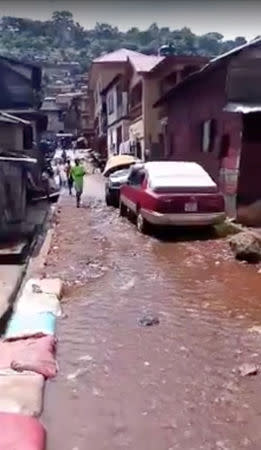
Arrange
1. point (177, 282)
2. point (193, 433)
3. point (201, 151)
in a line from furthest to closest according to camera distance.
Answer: point (201, 151), point (177, 282), point (193, 433)

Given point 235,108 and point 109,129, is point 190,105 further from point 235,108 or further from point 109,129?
point 109,129

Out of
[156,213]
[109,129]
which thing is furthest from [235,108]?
[109,129]

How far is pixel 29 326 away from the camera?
7887 mm

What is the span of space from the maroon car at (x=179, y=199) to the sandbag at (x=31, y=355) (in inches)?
304

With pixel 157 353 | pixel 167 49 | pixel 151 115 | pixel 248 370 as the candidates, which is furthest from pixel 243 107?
pixel 167 49

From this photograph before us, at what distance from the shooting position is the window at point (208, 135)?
2072cm

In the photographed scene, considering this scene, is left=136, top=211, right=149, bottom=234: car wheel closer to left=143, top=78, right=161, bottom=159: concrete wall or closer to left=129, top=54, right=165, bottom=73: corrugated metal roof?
left=143, top=78, right=161, bottom=159: concrete wall

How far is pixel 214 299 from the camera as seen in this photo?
9930mm

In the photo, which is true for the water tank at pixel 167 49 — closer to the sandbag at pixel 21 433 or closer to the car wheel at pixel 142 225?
the car wheel at pixel 142 225

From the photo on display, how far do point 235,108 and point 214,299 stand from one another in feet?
28.0

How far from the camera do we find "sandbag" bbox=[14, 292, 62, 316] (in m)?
8.62

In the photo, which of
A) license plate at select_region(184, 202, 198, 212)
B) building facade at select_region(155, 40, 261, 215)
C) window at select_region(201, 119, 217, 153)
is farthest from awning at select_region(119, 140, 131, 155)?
license plate at select_region(184, 202, 198, 212)

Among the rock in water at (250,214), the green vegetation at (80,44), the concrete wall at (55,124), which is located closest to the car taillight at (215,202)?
the rock in water at (250,214)

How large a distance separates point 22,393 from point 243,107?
12.5 m
